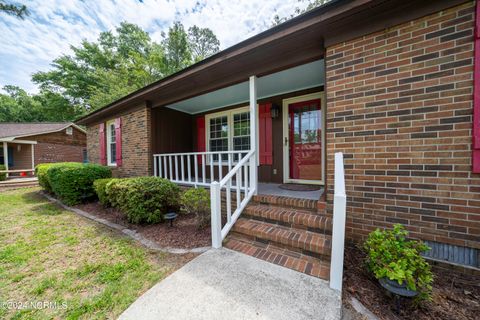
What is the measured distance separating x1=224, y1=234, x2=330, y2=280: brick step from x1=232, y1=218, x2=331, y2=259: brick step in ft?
0.21

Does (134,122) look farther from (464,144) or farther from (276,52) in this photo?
(464,144)

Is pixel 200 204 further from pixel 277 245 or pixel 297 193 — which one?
pixel 297 193

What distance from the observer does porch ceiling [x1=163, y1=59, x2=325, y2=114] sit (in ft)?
11.5

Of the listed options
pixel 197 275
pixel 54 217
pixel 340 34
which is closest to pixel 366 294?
pixel 197 275

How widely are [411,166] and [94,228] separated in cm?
538

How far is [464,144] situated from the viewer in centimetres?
188

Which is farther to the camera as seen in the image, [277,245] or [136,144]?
[136,144]

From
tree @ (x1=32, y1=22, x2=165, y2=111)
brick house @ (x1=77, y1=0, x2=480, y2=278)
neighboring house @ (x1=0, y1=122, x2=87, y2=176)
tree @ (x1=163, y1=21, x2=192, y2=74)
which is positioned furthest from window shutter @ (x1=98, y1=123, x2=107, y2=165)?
tree @ (x1=32, y1=22, x2=165, y2=111)

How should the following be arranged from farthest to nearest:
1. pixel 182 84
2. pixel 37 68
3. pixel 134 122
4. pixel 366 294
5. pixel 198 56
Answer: pixel 37 68 → pixel 198 56 → pixel 134 122 → pixel 182 84 → pixel 366 294

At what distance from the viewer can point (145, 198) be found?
3549 mm

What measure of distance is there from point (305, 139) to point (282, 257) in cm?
303

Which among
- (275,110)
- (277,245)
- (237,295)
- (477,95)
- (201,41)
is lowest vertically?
(237,295)

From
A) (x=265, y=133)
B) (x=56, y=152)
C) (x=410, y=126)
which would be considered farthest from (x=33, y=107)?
(x=410, y=126)

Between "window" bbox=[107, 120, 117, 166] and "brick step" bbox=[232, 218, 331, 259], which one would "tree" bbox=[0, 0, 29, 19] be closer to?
"window" bbox=[107, 120, 117, 166]
